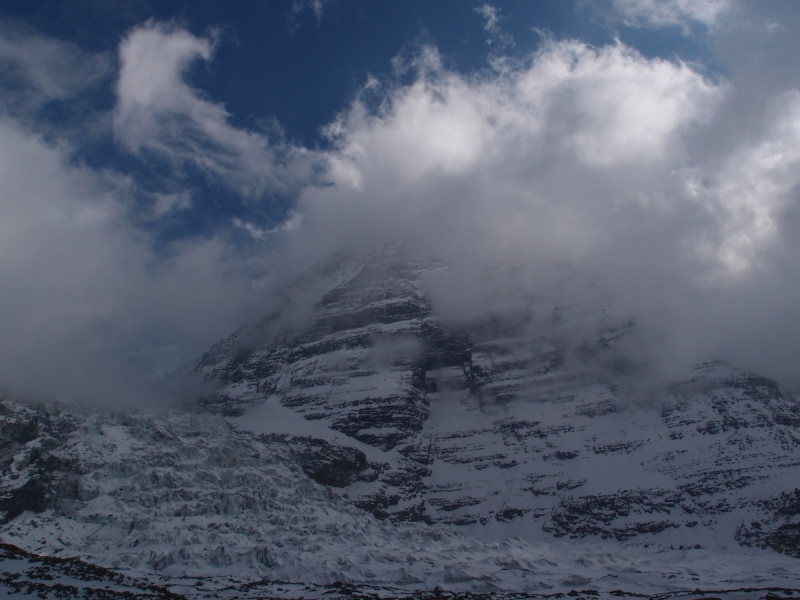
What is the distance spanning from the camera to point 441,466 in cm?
19925

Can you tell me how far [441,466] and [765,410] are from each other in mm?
105837

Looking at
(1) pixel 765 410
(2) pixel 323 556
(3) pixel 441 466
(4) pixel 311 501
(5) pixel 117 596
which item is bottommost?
(5) pixel 117 596

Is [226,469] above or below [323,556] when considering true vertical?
above

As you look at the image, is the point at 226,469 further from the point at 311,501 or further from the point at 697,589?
the point at 697,589

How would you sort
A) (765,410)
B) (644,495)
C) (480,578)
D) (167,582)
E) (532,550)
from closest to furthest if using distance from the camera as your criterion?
(167,582), (480,578), (532,550), (644,495), (765,410)

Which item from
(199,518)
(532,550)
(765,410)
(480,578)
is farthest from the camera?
(765,410)

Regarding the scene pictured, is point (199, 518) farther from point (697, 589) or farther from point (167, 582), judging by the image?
point (697, 589)

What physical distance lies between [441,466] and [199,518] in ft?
333

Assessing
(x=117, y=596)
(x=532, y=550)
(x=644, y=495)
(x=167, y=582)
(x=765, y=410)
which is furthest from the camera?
(x=765, y=410)

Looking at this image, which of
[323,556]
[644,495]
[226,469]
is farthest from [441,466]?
[323,556]

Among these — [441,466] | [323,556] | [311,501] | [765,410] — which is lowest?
[323,556]

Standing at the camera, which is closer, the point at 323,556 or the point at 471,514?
the point at 323,556

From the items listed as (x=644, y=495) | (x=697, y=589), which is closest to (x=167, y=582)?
(x=697, y=589)

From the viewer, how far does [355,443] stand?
7761 inches
